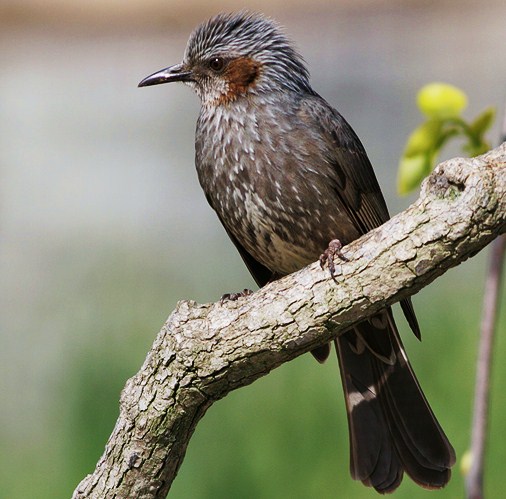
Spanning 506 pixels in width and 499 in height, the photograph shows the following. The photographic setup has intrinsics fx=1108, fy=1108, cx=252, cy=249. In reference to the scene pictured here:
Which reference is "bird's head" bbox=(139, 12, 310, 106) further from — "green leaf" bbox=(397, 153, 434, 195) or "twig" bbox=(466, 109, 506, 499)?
"twig" bbox=(466, 109, 506, 499)

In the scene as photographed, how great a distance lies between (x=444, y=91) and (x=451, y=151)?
4783mm

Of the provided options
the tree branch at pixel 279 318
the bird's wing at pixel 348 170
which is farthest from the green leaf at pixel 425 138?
the bird's wing at pixel 348 170

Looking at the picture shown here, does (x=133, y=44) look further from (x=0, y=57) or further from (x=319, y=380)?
(x=319, y=380)

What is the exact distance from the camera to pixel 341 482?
5.41 meters

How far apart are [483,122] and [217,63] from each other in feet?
4.82

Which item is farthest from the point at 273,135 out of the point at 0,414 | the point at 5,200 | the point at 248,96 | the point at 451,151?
the point at 5,200

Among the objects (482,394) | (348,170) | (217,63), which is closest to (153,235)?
(217,63)

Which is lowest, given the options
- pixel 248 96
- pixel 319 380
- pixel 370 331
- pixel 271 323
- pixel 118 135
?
pixel 271 323

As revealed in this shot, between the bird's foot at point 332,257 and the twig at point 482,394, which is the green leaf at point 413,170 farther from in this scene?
the twig at point 482,394

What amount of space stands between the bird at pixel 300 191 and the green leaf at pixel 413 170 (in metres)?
A: 0.66

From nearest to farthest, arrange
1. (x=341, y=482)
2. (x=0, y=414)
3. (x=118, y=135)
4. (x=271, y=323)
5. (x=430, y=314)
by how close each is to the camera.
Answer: (x=271, y=323) < (x=341, y=482) < (x=430, y=314) < (x=0, y=414) < (x=118, y=135)

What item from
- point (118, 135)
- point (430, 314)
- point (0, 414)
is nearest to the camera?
point (430, 314)

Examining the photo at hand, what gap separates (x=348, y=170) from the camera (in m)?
4.29

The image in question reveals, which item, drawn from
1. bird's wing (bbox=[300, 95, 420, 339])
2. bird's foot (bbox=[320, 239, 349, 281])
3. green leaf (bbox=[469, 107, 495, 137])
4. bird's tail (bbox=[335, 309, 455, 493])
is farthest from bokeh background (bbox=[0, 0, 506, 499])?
green leaf (bbox=[469, 107, 495, 137])
